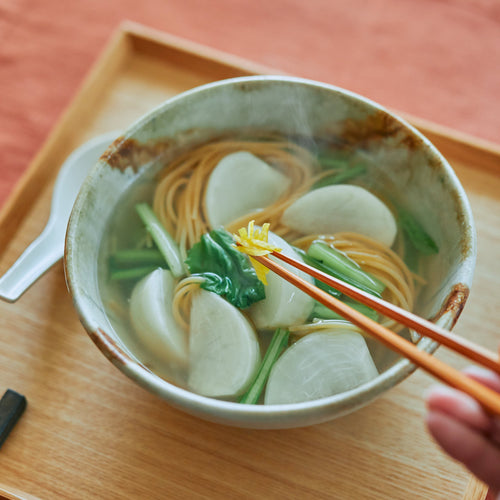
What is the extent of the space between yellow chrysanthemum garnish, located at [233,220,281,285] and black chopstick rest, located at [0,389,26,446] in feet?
1.45

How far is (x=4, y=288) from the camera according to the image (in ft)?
3.04

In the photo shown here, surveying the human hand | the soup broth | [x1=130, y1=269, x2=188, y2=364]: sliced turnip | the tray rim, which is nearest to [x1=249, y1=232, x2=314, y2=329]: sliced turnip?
the soup broth

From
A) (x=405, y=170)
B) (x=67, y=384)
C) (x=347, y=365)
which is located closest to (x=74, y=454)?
(x=67, y=384)

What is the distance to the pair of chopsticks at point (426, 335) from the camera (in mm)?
601

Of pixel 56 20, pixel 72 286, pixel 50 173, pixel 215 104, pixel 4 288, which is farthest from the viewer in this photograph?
pixel 56 20

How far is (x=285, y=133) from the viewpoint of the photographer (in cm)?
112

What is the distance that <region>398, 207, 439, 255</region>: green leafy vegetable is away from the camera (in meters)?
0.99

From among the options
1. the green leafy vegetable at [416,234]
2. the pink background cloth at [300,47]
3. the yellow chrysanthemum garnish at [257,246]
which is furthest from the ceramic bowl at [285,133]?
the pink background cloth at [300,47]

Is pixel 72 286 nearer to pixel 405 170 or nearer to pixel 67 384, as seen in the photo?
pixel 67 384

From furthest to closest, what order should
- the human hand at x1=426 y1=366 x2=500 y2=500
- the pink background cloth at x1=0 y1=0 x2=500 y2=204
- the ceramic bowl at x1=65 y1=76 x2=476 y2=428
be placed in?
the pink background cloth at x1=0 y1=0 x2=500 y2=204
the ceramic bowl at x1=65 y1=76 x2=476 y2=428
the human hand at x1=426 y1=366 x2=500 y2=500

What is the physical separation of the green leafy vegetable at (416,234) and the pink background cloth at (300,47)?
54cm

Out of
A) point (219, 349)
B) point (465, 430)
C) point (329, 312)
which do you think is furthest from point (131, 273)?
point (465, 430)

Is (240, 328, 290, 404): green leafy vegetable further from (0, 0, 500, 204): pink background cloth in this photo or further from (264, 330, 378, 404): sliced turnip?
(0, 0, 500, 204): pink background cloth

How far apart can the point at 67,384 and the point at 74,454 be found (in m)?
0.12
